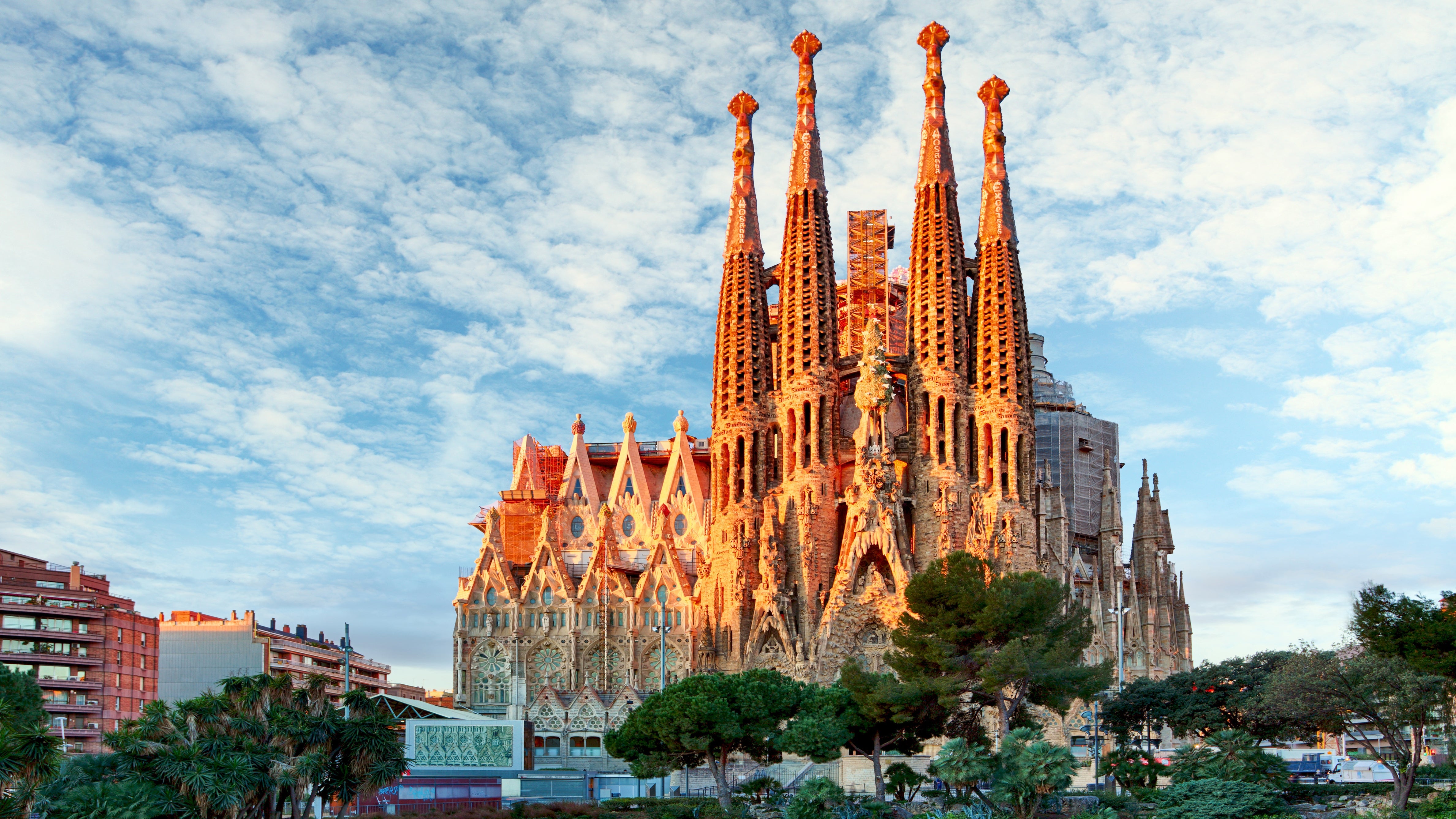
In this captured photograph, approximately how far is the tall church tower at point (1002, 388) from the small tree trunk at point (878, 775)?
21.7 meters

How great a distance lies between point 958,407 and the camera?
214ft

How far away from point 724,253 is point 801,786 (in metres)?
39.5

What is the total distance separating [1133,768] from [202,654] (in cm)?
6549

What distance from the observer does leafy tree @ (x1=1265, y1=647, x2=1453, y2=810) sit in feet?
115

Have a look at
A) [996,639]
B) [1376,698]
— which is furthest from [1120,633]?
[1376,698]

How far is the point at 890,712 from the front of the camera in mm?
39750

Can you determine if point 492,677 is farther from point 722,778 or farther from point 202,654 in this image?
point 722,778

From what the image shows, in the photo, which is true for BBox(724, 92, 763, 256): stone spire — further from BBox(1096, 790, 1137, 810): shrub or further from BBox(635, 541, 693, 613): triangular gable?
BBox(1096, 790, 1137, 810): shrub

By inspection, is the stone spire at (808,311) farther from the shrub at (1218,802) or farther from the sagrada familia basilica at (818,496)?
the shrub at (1218,802)

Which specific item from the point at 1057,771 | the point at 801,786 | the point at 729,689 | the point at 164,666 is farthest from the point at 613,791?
the point at 164,666

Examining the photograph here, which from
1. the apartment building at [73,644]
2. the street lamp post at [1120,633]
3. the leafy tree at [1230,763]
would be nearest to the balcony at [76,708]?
the apartment building at [73,644]

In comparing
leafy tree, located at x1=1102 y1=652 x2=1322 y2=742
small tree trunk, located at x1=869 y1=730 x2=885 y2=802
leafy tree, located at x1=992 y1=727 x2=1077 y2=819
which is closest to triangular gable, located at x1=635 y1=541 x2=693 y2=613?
leafy tree, located at x1=1102 y1=652 x2=1322 y2=742

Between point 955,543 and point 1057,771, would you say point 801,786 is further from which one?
point 955,543

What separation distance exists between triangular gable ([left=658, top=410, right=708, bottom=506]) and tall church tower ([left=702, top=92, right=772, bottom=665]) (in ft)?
21.0
